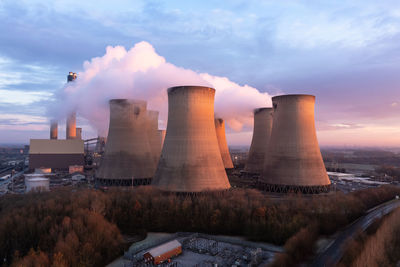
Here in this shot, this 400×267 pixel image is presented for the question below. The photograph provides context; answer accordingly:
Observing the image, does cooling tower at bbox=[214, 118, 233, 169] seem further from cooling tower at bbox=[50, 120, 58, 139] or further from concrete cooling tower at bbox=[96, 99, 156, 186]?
cooling tower at bbox=[50, 120, 58, 139]

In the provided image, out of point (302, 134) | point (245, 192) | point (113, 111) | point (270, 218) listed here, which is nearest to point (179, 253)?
point (270, 218)

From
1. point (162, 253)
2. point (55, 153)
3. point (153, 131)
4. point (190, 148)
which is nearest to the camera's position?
point (162, 253)

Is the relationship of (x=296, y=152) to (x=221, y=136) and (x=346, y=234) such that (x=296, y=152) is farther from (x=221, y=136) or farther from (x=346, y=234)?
(x=221, y=136)

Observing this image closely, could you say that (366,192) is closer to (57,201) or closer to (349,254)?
(349,254)

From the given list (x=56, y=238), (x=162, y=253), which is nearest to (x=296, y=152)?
(x=162, y=253)

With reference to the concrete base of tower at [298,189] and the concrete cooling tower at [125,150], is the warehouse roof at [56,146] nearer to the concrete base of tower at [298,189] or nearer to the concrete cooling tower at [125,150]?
the concrete cooling tower at [125,150]

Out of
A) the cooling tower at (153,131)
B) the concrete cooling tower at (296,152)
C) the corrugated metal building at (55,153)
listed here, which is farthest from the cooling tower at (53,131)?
the concrete cooling tower at (296,152)
